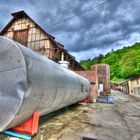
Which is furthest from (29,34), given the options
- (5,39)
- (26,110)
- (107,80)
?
(107,80)

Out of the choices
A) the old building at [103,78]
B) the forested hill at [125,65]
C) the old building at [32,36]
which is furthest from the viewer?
the forested hill at [125,65]

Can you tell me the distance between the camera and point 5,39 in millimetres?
3516

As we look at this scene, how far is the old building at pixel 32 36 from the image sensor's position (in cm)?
1323

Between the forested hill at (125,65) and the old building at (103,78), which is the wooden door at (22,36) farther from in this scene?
the forested hill at (125,65)

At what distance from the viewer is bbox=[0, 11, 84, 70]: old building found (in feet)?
43.4

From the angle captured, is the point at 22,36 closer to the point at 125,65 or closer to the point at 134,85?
the point at 134,85

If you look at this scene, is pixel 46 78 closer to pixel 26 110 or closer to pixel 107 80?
pixel 26 110

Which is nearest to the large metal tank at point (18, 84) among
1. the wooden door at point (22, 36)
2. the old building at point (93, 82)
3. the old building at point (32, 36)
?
the old building at point (32, 36)

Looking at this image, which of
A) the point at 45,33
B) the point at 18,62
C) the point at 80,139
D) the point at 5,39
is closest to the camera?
the point at 18,62

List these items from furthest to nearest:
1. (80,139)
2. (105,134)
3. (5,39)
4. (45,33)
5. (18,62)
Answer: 1. (45,33)
2. (105,134)
3. (80,139)
4. (5,39)
5. (18,62)

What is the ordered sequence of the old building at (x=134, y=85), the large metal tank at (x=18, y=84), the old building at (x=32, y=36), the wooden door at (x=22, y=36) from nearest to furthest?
the large metal tank at (x=18, y=84) < the old building at (x=32, y=36) < the wooden door at (x=22, y=36) < the old building at (x=134, y=85)

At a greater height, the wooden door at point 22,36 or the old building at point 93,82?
the wooden door at point 22,36

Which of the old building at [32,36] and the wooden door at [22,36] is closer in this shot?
the old building at [32,36]

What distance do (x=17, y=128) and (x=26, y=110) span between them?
2.41ft
